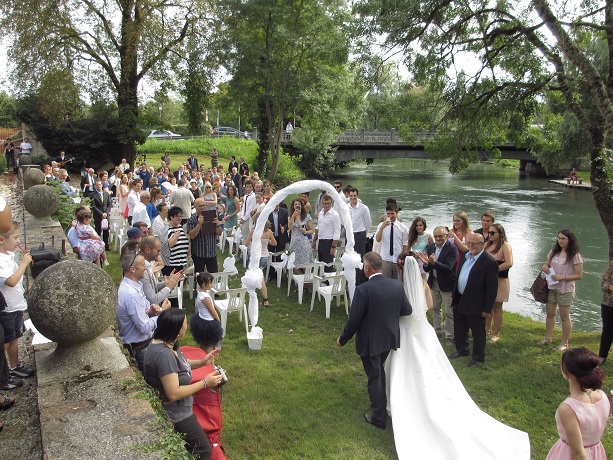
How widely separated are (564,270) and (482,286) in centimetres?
126

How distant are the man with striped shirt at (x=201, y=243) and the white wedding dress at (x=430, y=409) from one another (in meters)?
3.86

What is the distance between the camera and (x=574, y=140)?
3027cm

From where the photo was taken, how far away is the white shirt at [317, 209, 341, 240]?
9.28 metres

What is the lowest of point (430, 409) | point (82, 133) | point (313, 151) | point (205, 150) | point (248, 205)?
point (430, 409)

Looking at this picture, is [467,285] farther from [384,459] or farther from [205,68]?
[205,68]

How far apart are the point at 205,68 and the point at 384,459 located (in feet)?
73.8

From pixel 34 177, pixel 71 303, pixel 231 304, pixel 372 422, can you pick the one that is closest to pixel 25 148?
pixel 34 177

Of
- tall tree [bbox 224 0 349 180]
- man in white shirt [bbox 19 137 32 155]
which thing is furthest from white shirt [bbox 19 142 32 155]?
tall tree [bbox 224 0 349 180]

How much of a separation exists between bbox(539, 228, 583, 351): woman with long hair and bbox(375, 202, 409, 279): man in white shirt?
6.87 ft

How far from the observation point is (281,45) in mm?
23297

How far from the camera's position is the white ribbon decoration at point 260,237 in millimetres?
6664

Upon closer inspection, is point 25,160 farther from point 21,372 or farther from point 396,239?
point 21,372

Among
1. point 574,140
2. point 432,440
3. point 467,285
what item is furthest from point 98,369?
point 574,140

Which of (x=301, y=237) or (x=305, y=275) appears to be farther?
(x=301, y=237)
